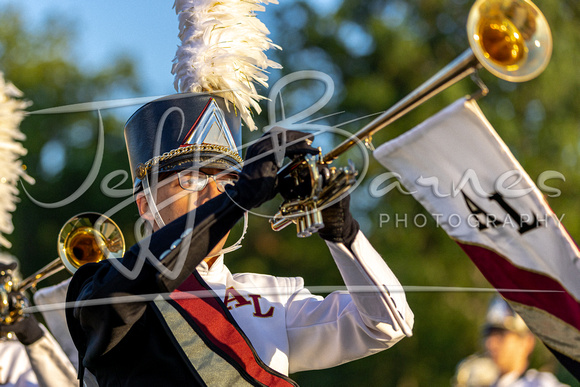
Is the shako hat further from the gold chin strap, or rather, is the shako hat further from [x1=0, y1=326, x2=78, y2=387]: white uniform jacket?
[x1=0, y1=326, x2=78, y2=387]: white uniform jacket

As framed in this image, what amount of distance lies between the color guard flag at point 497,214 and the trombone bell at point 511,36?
0.67ft

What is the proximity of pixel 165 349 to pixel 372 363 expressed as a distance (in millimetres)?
7852

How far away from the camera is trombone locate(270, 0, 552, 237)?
2.12m

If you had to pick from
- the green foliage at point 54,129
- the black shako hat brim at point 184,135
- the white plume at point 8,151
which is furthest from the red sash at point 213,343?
the green foliage at point 54,129

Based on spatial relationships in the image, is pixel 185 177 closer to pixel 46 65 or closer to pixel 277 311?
pixel 277 311

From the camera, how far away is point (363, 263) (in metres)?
2.61

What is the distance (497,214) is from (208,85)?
1516 millimetres

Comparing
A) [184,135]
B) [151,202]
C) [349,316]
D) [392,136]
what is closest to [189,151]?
[184,135]

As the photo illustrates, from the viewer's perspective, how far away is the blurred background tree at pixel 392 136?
1022 cm

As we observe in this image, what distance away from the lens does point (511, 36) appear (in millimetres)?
2230

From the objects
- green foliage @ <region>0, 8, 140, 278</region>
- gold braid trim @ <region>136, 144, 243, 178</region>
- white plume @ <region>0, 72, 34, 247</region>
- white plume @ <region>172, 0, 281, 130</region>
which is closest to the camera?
gold braid trim @ <region>136, 144, 243, 178</region>

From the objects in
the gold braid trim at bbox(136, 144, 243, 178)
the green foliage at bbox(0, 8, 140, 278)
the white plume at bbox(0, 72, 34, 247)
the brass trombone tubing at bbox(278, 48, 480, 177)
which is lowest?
the brass trombone tubing at bbox(278, 48, 480, 177)

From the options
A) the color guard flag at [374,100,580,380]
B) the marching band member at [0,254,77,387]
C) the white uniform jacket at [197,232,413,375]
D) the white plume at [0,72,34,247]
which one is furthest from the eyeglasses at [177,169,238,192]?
the white plume at [0,72,34,247]

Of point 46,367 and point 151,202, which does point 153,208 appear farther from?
point 46,367
